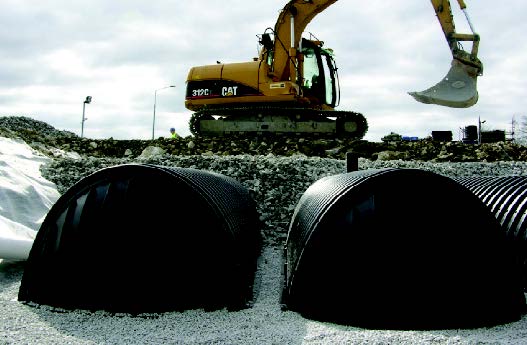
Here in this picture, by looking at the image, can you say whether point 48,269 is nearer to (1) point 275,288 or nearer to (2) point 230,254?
→ (2) point 230,254

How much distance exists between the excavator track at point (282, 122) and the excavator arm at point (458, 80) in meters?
2.57

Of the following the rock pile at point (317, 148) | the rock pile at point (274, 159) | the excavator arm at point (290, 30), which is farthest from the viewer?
the excavator arm at point (290, 30)

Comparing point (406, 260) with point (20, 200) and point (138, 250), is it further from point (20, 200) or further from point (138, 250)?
point (20, 200)

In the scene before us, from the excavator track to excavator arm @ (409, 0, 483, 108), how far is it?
2567mm

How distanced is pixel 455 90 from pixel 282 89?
4.43 meters

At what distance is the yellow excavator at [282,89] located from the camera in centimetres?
1338

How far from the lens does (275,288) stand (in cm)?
430

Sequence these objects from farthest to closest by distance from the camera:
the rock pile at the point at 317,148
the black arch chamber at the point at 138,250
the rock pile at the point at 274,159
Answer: the rock pile at the point at 317,148
the rock pile at the point at 274,159
the black arch chamber at the point at 138,250

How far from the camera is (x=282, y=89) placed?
13297 millimetres

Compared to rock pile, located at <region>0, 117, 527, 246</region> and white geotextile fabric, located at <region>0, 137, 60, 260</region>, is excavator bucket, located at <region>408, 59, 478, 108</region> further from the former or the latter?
white geotextile fabric, located at <region>0, 137, 60, 260</region>

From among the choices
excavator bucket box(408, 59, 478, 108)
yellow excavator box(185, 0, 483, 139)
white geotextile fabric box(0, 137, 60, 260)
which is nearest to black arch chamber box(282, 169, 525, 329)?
white geotextile fabric box(0, 137, 60, 260)

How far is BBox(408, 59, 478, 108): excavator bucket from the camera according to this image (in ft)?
37.5

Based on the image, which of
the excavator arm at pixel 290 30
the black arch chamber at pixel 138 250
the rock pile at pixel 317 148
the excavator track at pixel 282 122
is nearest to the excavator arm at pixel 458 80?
the rock pile at pixel 317 148

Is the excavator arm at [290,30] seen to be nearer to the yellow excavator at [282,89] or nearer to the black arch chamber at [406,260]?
the yellow excavator at [282,89]
